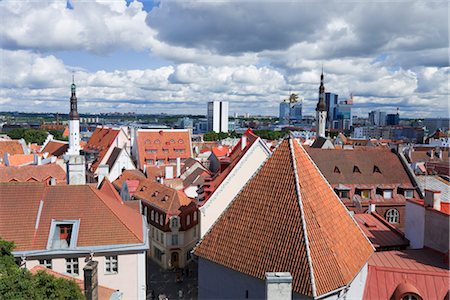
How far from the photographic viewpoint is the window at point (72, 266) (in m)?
20.8

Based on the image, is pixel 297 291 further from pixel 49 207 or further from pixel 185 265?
pixel 185 265

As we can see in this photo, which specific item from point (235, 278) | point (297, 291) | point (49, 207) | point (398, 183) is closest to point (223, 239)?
point (235, 278)

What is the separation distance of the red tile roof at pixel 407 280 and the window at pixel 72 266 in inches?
563

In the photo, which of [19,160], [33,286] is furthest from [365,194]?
[19,160]

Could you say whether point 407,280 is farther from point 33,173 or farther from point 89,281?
point 33,173

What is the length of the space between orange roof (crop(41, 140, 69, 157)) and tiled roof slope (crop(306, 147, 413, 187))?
162ft

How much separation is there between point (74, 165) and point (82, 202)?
9.51 meters

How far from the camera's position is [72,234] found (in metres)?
21.0

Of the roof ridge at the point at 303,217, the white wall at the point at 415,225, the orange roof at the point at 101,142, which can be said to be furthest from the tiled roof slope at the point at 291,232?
the orange roof at the point at 101,142

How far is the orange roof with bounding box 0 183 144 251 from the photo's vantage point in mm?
20688

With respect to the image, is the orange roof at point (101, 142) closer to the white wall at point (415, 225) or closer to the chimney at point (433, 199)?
the white wall at point (415, 225)

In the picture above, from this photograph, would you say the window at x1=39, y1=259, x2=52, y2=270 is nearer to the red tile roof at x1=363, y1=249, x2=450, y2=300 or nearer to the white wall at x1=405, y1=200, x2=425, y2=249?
the red tile roof at x1=363, y1=249, x2=450, y2=300

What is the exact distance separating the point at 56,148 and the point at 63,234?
2315 inches

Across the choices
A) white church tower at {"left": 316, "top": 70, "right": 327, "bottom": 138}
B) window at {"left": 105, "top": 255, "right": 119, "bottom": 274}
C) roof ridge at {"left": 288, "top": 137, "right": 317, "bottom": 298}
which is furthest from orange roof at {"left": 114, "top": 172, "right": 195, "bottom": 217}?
white church tower at {"left": 316, "top": 70, "right": 327, "bottom": 138}
